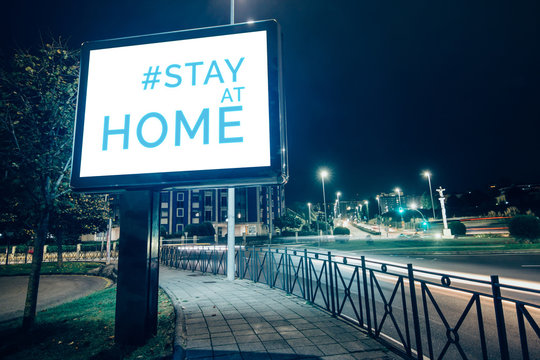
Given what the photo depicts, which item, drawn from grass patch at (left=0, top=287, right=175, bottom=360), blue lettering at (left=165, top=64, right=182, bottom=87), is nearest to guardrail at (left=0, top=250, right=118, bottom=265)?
grass patch at (left=0, top=287, right=175, bottom=360)

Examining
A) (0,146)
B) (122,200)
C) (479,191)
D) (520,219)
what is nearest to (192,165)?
(122,200)

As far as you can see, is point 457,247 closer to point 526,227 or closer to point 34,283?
point 526,227

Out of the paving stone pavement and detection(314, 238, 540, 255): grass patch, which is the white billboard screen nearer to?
the paving stone pavement

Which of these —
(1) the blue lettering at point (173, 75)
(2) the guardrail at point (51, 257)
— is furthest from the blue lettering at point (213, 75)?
(2) the guardrail at point (51, 257)

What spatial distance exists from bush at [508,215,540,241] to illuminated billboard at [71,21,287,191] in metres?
27.5

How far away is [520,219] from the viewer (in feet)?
72.7

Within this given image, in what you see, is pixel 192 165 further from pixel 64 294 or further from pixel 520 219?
pixel 520 219

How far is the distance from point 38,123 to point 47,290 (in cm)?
859

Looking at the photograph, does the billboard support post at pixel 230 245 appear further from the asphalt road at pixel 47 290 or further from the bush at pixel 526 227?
the bush at pixel 526 227

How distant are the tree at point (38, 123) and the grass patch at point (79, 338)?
1.95ft

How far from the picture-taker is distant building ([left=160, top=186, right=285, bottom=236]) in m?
63.0

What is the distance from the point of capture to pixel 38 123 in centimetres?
599

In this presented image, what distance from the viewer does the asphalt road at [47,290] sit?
8594mm

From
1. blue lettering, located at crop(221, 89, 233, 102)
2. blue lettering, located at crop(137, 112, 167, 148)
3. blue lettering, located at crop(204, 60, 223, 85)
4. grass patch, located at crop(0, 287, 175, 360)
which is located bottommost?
grass patch, located at crop(0, 287, 175, 360)
